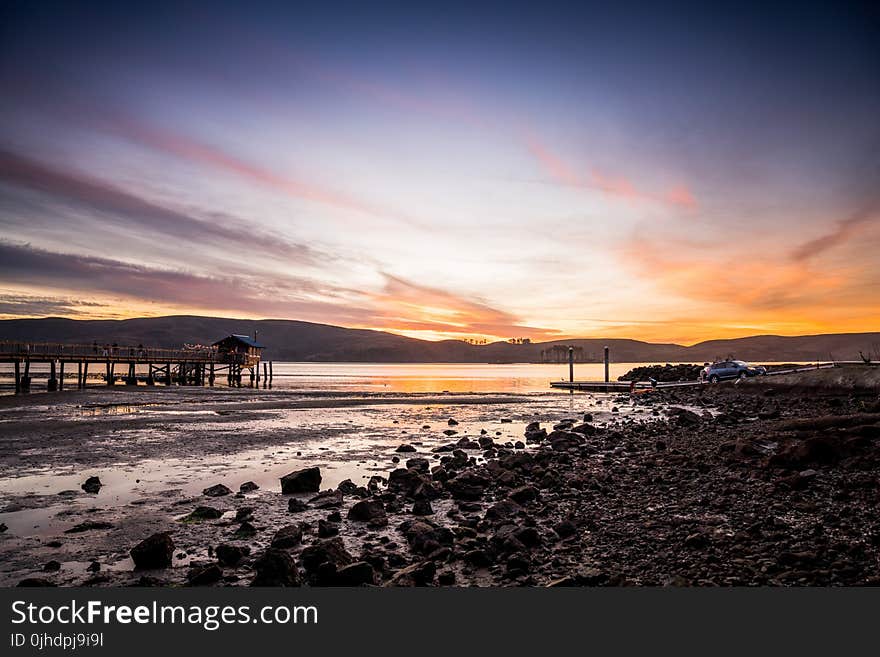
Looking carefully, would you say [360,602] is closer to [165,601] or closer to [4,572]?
[165,601]

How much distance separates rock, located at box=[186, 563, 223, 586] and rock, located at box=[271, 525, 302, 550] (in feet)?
4.46

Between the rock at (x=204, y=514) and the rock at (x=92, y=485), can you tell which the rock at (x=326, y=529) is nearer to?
the rock at (x=204, y=514)

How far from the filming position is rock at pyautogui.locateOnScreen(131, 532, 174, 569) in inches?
313

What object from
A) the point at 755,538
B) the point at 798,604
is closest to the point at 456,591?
the point at 798,604

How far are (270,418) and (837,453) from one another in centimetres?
2780

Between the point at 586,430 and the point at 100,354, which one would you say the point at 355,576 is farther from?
the point at 100,354

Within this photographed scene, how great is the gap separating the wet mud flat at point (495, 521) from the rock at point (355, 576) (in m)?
0.02

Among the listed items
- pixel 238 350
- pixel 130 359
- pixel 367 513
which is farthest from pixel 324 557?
pixel 238 350

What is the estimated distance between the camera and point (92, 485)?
13.2 m

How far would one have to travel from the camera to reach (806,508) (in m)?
9.15

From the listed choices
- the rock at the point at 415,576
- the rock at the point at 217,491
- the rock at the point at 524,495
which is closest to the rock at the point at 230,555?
the rock at the point at 415,576

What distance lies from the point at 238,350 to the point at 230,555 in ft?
284

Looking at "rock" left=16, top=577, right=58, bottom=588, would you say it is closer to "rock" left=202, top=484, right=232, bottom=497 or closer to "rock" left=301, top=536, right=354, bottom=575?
"rock" left=301, top=536, right=354, bottom=575

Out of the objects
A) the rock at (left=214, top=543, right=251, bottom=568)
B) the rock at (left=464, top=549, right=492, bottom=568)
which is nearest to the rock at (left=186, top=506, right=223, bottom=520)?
the rock at (left=214, top=543, right=251, bottom=568)
